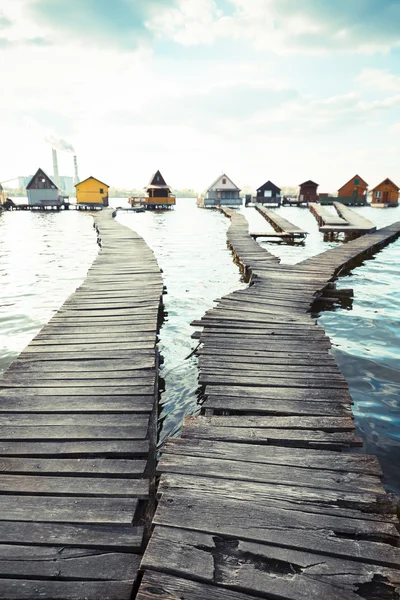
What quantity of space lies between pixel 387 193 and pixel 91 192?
Answer: 186 feet

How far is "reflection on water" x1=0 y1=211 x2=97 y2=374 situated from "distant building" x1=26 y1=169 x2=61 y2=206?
3313 cm

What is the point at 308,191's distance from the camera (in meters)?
74.2

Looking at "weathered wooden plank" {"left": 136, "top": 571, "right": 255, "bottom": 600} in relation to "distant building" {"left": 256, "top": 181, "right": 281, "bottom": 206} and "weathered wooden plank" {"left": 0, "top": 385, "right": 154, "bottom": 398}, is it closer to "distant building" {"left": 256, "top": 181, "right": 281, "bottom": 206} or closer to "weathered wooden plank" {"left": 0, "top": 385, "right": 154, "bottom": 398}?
"weathered wooden plank" {"left": 0, "top": 385, "right": 154, "bottom": 398}

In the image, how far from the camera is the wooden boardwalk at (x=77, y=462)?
2660 millimetres

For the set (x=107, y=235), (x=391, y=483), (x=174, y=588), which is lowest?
Answer: (x=391, y=483)

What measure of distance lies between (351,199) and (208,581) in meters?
81.2

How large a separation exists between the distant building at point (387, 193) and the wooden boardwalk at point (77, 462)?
264 ft

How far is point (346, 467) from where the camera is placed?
356 centimetres

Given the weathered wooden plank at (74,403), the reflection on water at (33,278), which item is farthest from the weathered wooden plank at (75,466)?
the reflection on water at (33,278)

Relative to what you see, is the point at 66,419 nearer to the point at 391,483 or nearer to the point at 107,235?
the point at 391,483

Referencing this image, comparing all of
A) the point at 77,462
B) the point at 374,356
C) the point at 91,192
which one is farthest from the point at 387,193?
the point at 77,462

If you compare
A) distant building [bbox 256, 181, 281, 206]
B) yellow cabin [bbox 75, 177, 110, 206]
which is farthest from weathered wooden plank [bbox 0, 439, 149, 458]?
distant building [bbox 256, 181, 281, 206]

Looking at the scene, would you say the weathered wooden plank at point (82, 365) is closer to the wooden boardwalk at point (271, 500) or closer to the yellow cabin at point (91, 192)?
the wooden boardwalk at point (271, 500)

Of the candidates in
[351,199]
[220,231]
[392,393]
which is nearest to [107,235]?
[220,231]
